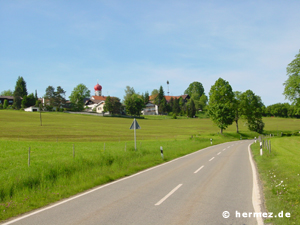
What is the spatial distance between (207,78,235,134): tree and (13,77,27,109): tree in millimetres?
94918

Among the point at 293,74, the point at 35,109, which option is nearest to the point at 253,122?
the point at 293,74

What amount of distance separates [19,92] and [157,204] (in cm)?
12972

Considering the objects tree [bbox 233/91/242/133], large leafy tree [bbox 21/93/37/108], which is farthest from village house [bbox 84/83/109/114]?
tree [bbox 233/91/242/133]

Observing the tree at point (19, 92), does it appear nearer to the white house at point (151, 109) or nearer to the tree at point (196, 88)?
the white house at point (151, 109)

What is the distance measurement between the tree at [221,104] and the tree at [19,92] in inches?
3737

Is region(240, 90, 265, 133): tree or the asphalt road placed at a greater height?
region(240, 90, 265, 133): tree

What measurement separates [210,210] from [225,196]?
1.60 m

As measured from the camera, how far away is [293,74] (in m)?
47.2

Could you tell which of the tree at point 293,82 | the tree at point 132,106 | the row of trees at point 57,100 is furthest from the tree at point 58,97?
the tree at point 293,82

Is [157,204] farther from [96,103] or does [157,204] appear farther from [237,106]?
[96,103]

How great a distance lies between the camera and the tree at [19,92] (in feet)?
380

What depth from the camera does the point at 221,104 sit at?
56.7m

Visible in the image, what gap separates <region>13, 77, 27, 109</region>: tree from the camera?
116m

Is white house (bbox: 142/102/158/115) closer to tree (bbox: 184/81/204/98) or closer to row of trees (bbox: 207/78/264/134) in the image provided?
tree (bbox: 184/81/204/98)
